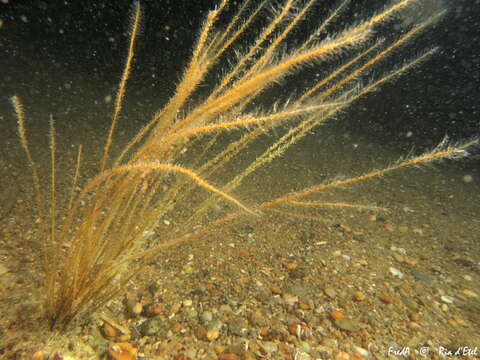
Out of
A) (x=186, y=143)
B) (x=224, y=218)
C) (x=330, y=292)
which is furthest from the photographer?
(x=330, y=292)

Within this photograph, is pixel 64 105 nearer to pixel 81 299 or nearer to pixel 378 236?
pixel 81 299

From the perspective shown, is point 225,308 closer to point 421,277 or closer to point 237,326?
point 237,326

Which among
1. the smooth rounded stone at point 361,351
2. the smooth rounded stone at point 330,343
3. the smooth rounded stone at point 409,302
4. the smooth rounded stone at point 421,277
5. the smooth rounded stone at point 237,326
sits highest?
the smooth rounded stone at point 237,326

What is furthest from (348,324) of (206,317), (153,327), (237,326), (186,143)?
(186,143)

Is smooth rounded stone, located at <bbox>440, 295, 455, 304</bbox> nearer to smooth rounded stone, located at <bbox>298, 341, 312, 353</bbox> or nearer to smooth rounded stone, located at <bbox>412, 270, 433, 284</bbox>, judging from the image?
smooth rounded stone, located at <bbox>412, 270, 433, 284</bbox>

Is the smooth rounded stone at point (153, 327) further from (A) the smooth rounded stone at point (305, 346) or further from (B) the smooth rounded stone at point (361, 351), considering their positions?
(B) the smooth rounded stone at point (361, 351)

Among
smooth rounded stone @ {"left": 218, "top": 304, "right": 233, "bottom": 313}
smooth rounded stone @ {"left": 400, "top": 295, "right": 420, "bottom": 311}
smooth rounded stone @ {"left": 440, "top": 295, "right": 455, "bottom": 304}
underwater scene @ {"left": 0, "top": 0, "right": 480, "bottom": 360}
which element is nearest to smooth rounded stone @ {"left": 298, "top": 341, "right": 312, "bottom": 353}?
underwater scene @ {"left": 0, "top": 0, "right": 480, "bottom": 360}

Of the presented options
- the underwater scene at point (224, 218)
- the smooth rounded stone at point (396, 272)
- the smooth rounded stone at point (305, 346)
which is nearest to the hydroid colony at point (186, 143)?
the underwater scene at point (224, 218)
